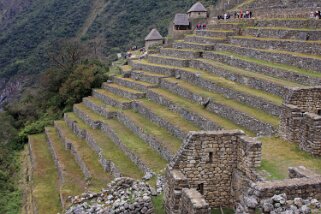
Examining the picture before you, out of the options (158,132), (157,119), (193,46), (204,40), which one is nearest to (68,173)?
(157,119)

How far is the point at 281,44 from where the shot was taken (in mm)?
17906

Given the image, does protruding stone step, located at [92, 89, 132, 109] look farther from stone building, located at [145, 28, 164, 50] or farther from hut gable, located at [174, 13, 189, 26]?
stone building, located at [145, 28, 164, 50]

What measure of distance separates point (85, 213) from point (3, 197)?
451 inches

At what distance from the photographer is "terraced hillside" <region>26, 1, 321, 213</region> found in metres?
13.2

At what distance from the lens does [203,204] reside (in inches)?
266

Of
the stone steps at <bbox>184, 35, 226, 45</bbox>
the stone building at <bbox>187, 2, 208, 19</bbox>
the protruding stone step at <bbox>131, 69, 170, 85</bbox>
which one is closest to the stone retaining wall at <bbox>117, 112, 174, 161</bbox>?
the protruding stone step at <bbox>131, 69, 170, 85</bbox>

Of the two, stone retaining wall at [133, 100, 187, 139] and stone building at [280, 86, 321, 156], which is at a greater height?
stone building at [280, 86, 321, 156]

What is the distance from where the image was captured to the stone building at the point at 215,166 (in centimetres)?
794

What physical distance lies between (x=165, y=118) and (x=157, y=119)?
28.7 inches

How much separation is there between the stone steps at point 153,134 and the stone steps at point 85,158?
1883mm

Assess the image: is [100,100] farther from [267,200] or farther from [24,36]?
[24,36]

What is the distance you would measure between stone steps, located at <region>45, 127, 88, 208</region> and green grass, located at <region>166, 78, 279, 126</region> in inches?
211

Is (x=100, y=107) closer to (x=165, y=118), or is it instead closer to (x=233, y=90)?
(x=165, y=118)

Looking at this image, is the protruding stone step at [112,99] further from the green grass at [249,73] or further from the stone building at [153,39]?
the stone building at [153,39]
